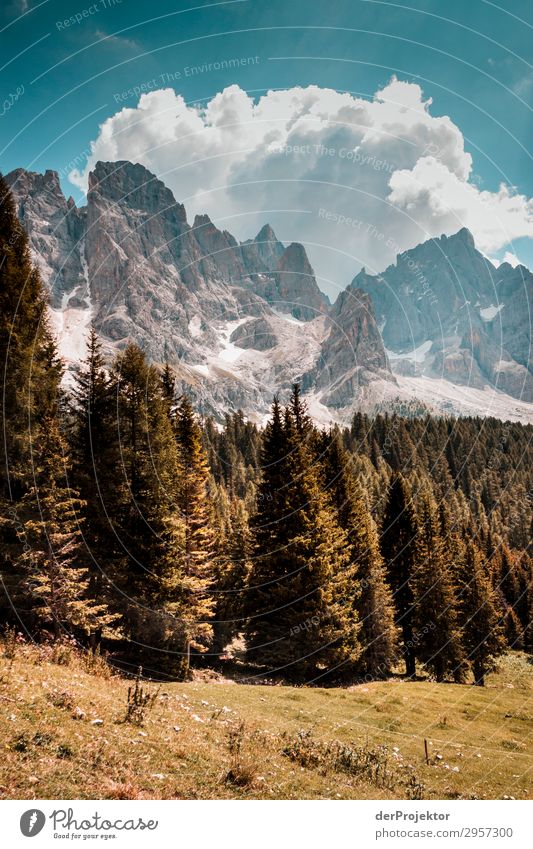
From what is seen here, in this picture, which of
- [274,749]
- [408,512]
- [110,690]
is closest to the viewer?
[274,749]

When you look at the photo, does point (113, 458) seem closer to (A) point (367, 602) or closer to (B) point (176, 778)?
(B) point (176, 778)

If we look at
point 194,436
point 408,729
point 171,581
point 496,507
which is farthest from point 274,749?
point 496,507

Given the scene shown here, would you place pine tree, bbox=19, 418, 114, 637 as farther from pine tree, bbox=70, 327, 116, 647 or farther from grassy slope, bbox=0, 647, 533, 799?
pine tree, bbox=70, 327, 116, 647

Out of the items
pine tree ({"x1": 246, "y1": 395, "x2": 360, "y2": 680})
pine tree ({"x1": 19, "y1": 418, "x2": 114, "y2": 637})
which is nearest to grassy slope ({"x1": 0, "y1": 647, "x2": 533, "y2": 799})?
pine tree ({"x1": 19, "y1": 418, "x2": 114, "y2": 637})

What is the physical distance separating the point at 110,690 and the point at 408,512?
3629 cm

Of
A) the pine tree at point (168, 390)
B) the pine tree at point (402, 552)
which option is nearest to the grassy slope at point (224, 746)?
the pine tree at point (168, 390)

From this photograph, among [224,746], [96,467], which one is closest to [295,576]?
[96,467]

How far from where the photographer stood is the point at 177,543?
85.1 feet

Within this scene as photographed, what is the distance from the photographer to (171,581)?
24.3m

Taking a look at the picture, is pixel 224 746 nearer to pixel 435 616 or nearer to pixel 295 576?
pixel 295 576

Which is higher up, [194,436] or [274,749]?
[194,436]
